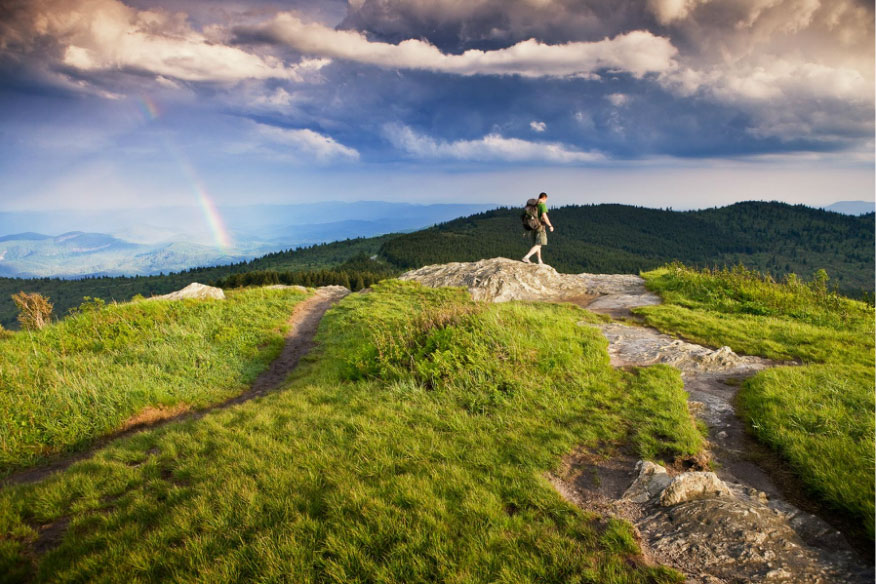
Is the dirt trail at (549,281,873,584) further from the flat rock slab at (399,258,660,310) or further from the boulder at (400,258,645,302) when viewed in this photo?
the boulder at (400,258,645,302)

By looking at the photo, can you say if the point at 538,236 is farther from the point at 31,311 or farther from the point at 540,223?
the point at 31,311

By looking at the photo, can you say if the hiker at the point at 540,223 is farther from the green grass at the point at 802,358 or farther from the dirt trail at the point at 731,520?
the dirt trail at the point at 731,520

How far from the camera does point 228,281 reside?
354 feet

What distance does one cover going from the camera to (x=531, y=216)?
21.4 m

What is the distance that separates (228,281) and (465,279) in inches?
4118

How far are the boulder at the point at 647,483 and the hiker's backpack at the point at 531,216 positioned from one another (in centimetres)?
1679

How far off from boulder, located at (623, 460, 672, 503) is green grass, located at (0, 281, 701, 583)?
0.57m

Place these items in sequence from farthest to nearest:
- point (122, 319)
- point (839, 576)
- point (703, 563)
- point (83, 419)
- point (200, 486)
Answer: point (122, 319) → point (83, 419) → point (200, 486) → point (703, 563) → point (839, 576)

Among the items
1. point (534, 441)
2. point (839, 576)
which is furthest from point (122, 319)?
point (839, 576)

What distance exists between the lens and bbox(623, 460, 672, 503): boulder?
5.28 meters

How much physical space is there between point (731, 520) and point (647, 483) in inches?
42.9

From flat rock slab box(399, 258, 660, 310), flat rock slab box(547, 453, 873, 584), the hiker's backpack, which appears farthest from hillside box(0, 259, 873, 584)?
the hiker's backpack

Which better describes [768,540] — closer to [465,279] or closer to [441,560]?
[441,560]

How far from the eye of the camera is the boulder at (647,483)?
5.28m
